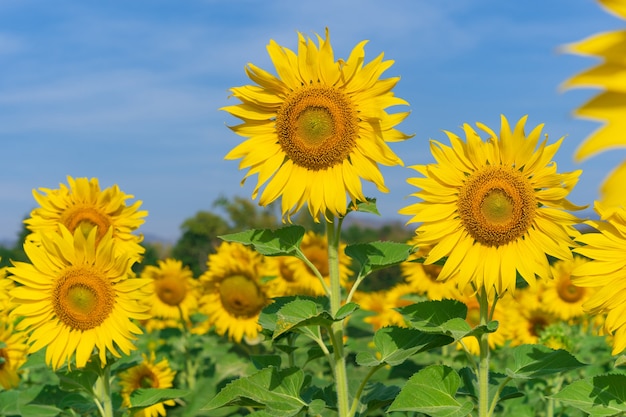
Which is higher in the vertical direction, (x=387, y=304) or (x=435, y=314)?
(x=387, y=304)

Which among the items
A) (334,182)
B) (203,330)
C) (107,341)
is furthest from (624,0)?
(203,330)

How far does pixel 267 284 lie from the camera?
7020 mm

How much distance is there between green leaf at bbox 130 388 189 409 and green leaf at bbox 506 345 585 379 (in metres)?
1.88

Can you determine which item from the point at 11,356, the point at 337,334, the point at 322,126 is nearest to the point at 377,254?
the point at 337,334

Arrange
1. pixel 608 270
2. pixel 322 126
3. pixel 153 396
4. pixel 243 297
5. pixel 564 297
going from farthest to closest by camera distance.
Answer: pixel 564 297, pixel 243 297, pixel 153 396, pixel 322 126, pixel 608 270

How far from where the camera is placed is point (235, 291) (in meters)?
6.99

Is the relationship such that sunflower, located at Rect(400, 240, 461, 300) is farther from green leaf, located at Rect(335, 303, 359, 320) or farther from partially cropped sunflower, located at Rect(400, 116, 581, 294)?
green leaf, located at Rect(335, 303, 359, 320)

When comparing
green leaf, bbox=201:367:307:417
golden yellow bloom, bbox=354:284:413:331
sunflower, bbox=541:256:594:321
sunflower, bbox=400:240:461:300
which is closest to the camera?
green leaf, bbox=201:367:307:417

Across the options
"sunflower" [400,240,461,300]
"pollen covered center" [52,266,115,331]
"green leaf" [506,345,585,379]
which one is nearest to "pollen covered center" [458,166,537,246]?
"green leaf" [506,345,585,379]

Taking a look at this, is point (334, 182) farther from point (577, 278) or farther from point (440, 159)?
point (577, 278)

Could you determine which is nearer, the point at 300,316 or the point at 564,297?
the point at 300,316

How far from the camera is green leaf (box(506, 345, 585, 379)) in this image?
3.30m

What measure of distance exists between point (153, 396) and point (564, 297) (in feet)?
15.2

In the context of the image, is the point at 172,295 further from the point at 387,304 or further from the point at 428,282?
the point at 428,282
